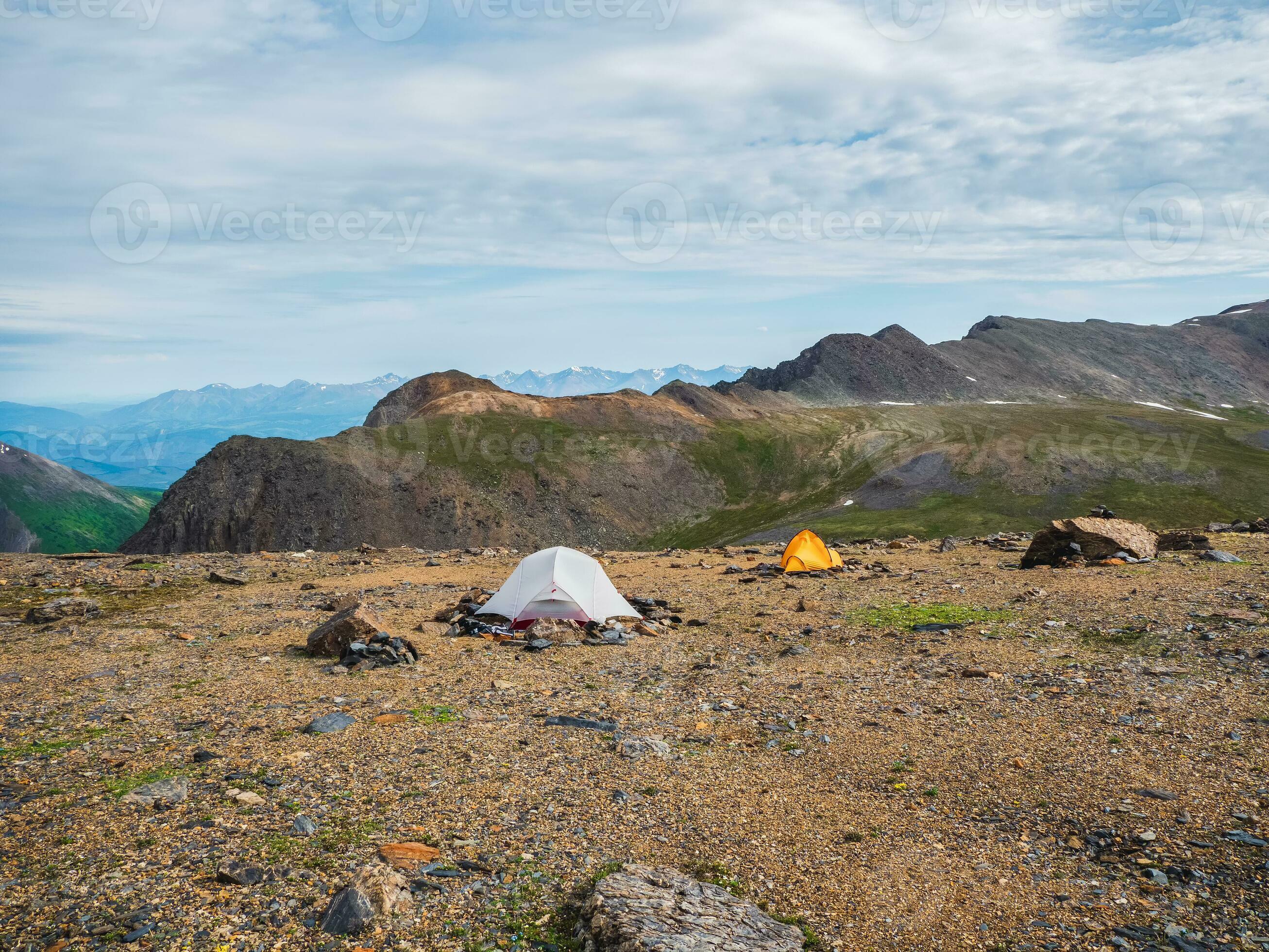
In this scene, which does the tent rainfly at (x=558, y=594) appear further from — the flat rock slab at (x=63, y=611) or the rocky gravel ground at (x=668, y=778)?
the flat rock slab at (x=63, y=611)

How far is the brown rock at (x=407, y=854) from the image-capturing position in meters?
9.04

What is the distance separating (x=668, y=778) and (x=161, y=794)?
7.62m

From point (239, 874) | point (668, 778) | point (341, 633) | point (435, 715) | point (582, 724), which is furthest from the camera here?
point (341, 633)

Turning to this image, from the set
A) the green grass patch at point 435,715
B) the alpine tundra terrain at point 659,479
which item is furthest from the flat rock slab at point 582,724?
the alpine tundra terrain at point 659,479

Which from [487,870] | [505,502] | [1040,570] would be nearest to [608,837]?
[487,870]

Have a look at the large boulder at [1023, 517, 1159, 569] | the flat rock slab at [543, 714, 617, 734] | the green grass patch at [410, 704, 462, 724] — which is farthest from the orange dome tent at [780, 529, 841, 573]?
the green grass patch at [410, 704, 462, 724]

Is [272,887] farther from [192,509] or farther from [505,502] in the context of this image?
[192,509]

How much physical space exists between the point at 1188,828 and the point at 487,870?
926cm

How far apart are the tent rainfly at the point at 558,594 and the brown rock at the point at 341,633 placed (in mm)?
4905

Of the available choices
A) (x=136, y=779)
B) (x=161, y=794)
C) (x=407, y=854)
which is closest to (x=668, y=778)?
(x=407, y=854)

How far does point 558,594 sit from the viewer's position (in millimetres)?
23062

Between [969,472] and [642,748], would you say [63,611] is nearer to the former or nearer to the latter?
[642,748]

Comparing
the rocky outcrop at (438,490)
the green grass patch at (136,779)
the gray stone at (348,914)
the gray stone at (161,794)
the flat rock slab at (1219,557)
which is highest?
the flat rock slab at (1219,557)

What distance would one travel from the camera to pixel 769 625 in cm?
2298
